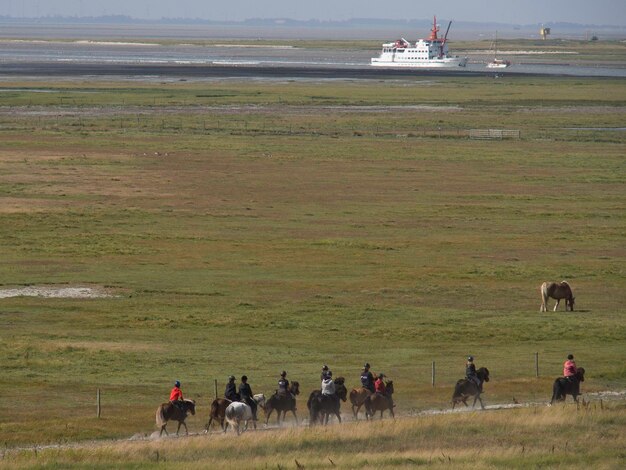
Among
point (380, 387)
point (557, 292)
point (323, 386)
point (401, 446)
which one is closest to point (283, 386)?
point (323, 386)

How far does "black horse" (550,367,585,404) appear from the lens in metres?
29.0

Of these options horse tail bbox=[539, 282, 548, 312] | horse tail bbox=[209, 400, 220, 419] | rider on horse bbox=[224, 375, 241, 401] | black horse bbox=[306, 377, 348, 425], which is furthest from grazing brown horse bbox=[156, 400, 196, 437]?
horse tail bbox=[539, 282, 548, 312]

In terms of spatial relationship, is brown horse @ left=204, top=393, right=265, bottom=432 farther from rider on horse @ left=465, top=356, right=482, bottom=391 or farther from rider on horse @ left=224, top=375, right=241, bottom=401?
rider on horse @ left=465, top=356, right=482, bottom=391

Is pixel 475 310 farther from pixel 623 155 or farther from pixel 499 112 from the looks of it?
pixel 499 112

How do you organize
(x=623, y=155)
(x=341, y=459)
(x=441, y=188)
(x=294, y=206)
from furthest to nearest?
(x=623, y=155), (x=441, y=188), (x=294, y=206), (x=341, y=459)

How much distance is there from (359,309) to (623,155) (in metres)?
55.5

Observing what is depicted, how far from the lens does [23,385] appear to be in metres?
31.2

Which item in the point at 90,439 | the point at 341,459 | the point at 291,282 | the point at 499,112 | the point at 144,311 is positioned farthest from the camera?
the point at 499,112

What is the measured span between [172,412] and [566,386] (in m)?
9.35

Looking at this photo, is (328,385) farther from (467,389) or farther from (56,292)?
(56,292)

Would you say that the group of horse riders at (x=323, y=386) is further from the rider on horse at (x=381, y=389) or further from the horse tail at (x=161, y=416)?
the horse tail at (x=161, y=416)

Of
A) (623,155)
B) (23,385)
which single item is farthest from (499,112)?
(23,385)

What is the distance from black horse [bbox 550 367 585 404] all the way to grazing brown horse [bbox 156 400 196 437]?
8612 mm

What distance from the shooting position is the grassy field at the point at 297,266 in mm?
31359
